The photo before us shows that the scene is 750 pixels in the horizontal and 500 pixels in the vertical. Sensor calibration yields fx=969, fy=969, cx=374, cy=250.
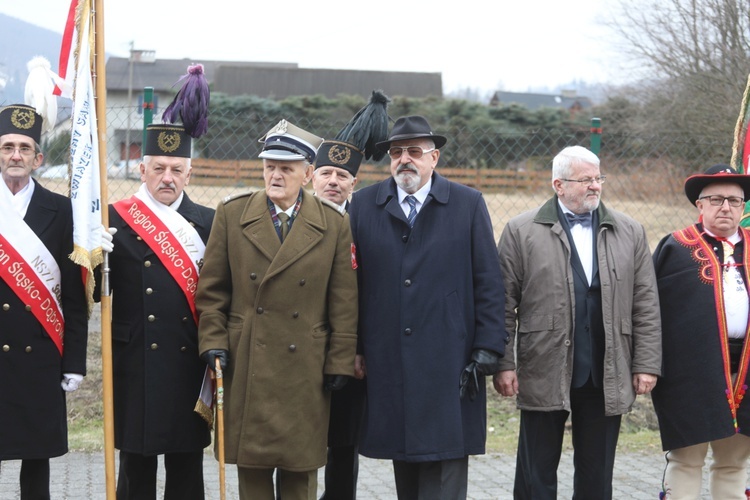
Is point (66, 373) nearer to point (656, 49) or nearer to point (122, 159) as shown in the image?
point (122, 159)

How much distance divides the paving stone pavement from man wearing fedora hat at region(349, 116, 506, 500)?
1480 mm

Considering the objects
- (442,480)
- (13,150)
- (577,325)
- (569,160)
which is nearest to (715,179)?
(569,160)

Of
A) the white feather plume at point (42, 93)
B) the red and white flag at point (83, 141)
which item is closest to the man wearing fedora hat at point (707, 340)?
the red and white flag at point (83, 141)

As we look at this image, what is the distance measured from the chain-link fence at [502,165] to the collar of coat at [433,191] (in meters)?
2.81

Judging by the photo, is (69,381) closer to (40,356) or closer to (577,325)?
(40,356)

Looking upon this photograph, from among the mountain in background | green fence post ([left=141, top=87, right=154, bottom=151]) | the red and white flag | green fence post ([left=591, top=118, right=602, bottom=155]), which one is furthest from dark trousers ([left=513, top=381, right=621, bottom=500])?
green fence post ([left=141, top=87, right=154, bottom=151])

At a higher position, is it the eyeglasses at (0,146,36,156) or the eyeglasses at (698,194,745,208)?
the eyeglasses at (0,146,36,156)

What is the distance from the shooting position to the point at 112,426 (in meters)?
4.68

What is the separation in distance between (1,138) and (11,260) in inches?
23.3

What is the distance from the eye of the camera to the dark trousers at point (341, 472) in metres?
5.46

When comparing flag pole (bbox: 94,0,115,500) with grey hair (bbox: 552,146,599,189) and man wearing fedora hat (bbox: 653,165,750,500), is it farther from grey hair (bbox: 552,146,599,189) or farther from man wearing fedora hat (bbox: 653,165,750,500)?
man wearing fedora hat (bbox: 653,165,750,500)

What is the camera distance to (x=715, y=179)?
17.3 feet

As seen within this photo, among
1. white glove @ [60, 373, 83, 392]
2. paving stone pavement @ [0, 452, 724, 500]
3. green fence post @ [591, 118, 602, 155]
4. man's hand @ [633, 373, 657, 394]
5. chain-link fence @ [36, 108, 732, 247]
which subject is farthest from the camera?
chain-link fence @ [36, 108, 732, 247]

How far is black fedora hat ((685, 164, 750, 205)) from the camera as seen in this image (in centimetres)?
527
